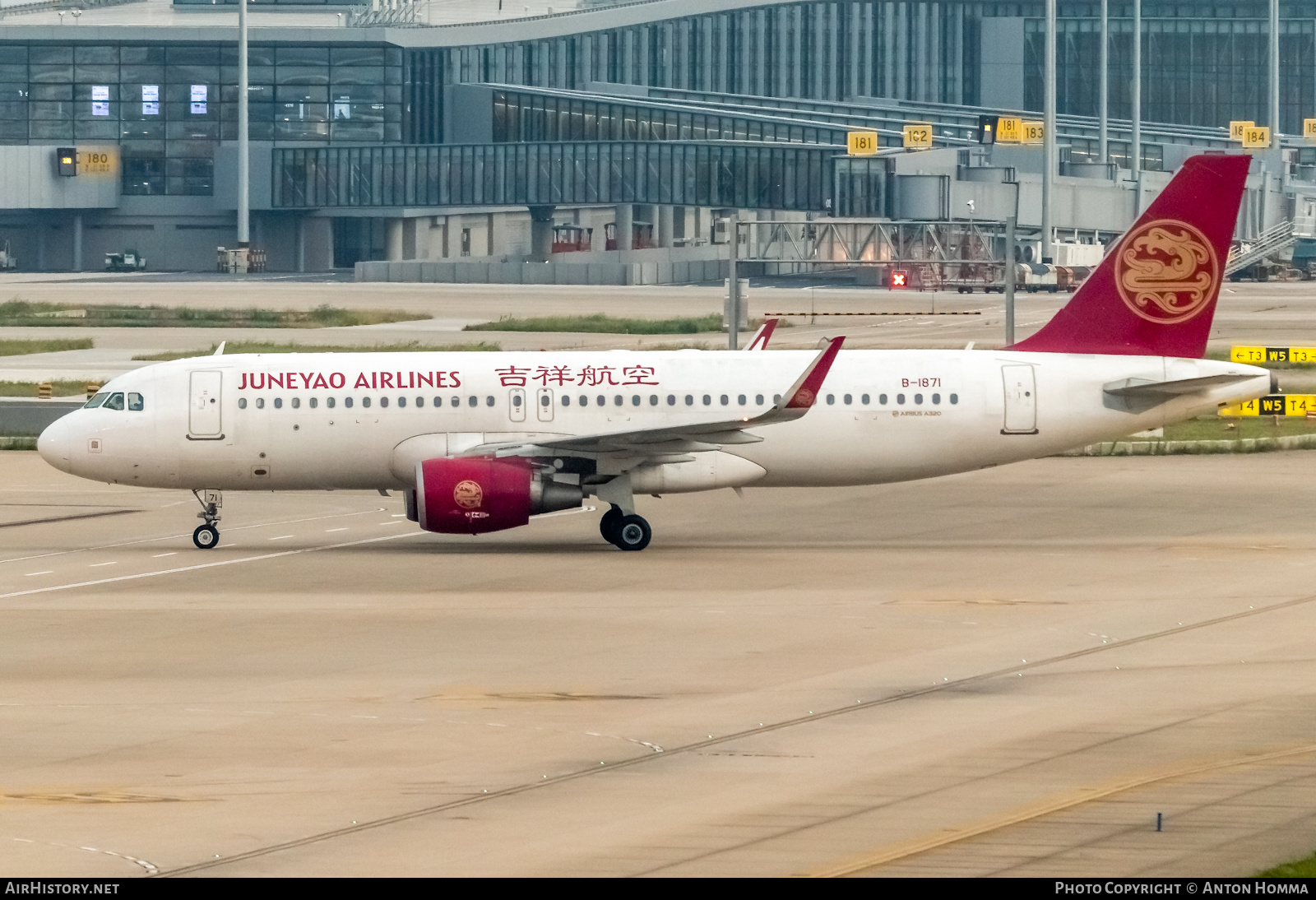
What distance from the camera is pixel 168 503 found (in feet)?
154

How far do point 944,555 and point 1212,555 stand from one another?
473 centimetres

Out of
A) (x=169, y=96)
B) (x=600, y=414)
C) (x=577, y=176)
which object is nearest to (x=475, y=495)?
(x=600, y=414)

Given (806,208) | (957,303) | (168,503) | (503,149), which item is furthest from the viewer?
(503,149)

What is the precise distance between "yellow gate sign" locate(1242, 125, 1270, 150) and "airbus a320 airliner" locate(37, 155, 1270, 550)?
4906 inches

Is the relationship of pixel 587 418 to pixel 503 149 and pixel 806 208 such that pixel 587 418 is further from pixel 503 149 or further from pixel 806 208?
pixel 503 149

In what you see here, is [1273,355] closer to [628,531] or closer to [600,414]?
[600,414]

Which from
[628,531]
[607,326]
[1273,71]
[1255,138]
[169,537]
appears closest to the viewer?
[628,531]

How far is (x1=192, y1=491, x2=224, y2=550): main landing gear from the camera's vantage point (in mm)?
39250

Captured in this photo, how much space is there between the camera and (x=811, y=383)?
36.1 metres

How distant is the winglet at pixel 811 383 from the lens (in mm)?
35750

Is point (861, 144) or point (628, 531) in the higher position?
point (861, 144)

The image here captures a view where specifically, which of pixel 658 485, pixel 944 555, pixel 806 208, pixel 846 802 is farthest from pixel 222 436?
pixel 806 208

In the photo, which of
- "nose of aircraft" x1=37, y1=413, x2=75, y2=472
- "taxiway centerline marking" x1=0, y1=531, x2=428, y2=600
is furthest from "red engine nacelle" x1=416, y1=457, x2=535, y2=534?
"nose of aircraft" x1=37, y1=413, x2=75, y2=472

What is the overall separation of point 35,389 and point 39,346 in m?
18.2
